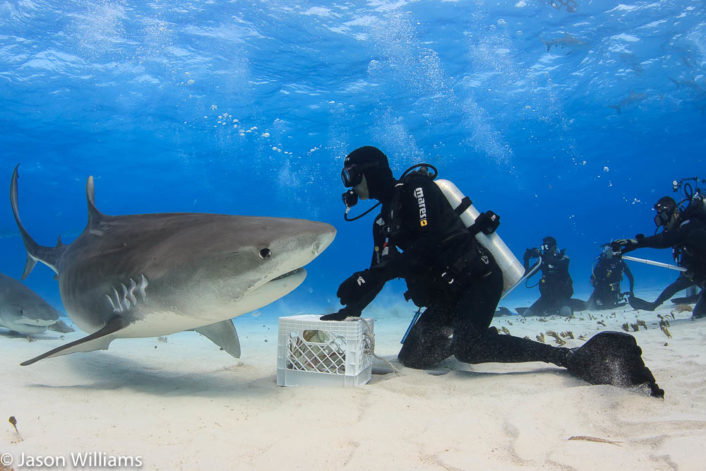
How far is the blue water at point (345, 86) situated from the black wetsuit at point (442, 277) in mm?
16791

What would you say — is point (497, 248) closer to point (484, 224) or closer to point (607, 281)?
point (484, 224)

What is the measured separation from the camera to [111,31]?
19.3m

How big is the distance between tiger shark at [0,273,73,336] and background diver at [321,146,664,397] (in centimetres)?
531

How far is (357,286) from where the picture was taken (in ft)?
10.8

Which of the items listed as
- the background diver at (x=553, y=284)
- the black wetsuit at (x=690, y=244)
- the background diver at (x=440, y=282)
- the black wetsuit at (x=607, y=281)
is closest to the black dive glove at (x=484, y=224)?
the background diver at (x=440, y=282)

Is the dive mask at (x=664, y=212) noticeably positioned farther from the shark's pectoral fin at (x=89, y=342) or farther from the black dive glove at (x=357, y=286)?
the shark's pectoral fin at (x=89, y=342)

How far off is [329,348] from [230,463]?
1.64m

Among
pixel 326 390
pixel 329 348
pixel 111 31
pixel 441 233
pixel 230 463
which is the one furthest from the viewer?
pixel 111 31

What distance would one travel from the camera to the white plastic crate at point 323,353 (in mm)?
3184

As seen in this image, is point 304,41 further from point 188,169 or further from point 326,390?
point 188,169

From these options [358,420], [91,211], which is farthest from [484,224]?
[91,211]

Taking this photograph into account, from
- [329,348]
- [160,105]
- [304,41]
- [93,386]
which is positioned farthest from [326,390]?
[160,105]

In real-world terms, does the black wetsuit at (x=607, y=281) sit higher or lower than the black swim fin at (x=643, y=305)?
higher

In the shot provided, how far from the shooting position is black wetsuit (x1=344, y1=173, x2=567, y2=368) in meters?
3.43
